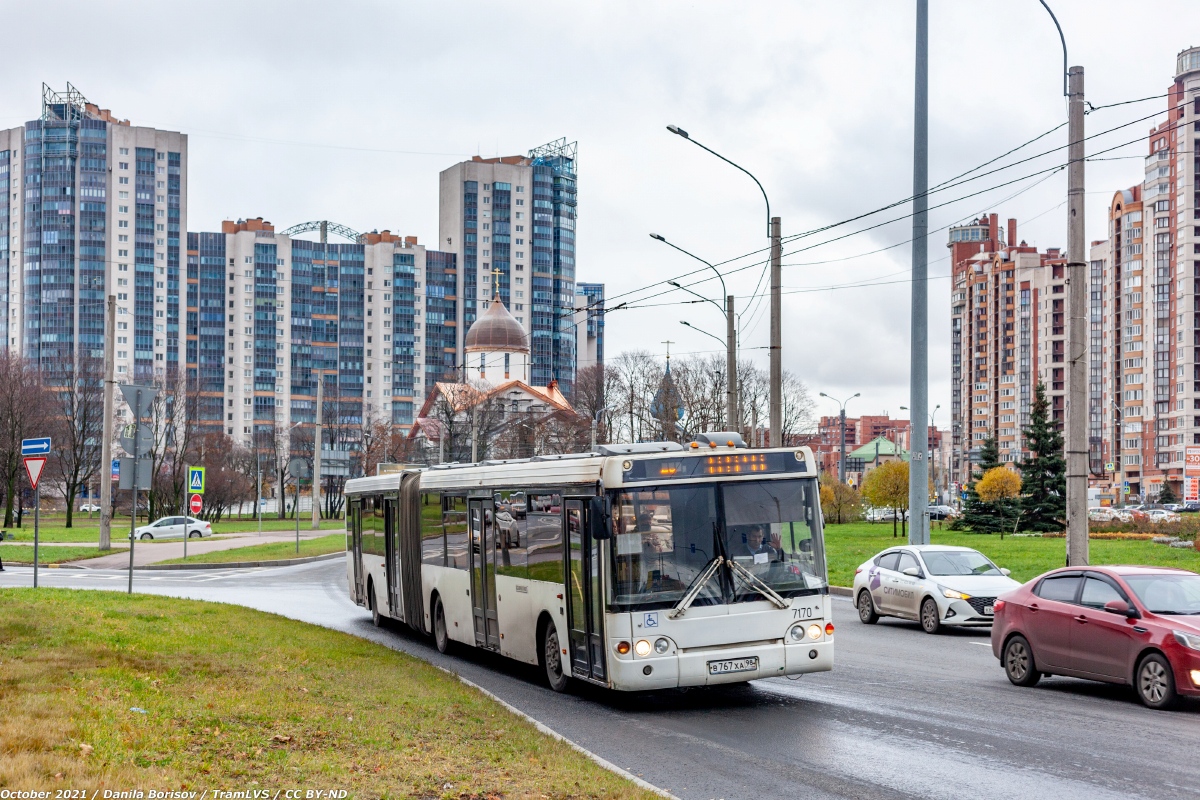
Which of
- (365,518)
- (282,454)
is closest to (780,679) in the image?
(365,518)

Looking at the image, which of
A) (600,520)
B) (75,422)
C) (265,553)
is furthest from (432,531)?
(75,422)

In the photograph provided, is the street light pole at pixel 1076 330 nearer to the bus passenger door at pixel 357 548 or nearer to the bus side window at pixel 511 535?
the bus side window at pixel 511 535

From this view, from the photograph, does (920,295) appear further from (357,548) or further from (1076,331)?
(357,548)

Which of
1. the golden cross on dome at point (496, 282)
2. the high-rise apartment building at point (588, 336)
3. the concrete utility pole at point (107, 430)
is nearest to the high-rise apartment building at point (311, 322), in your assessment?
the golden cross on dome at point (496, 282)

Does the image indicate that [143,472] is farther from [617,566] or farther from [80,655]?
[617,566]

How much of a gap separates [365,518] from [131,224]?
140913mm

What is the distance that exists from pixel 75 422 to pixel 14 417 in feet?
42.0

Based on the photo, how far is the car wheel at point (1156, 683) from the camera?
37.3ft

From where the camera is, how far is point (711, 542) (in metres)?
11.9

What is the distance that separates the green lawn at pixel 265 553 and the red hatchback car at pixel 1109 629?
1197 inches

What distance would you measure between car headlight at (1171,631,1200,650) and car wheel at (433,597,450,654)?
30.8 ft

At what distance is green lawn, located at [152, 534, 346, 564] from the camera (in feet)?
132

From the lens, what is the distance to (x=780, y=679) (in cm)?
1420

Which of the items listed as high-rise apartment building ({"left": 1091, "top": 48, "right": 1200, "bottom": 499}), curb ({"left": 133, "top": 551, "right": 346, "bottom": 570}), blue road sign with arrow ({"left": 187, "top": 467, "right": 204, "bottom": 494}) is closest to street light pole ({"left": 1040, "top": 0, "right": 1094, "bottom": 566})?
blue road sign with arrow ({"left": 187, "top": 467, "right": 204, "bottom": 494})
